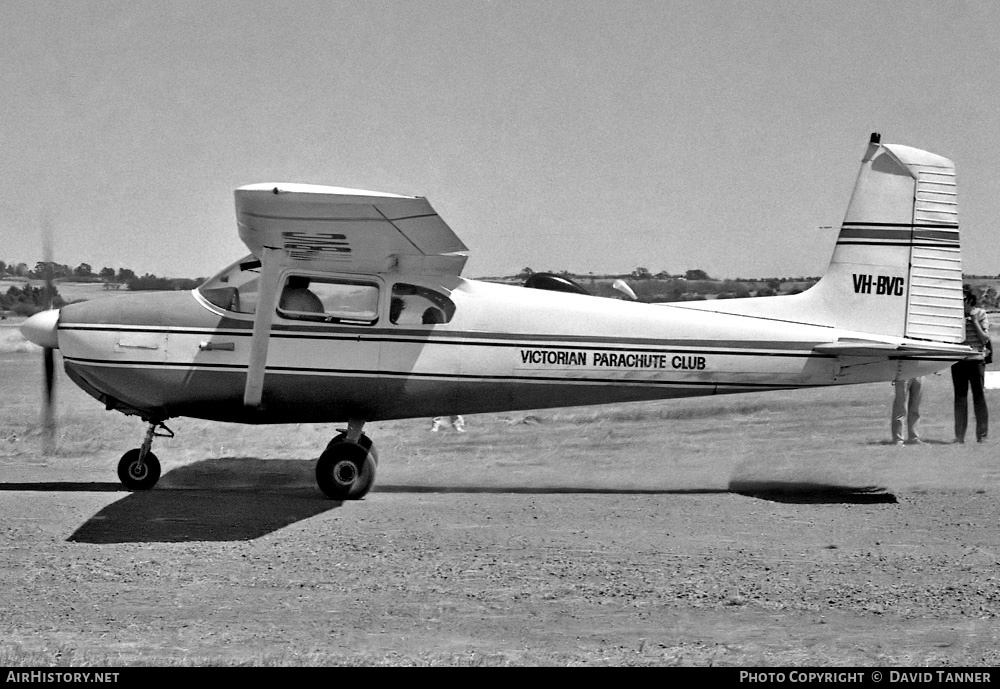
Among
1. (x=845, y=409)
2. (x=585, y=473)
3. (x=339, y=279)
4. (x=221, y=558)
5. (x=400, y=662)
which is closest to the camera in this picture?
(x=400, y=662)

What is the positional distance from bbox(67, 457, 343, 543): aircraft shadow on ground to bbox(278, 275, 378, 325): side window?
168 centimetres

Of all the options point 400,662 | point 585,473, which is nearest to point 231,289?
point 585,473

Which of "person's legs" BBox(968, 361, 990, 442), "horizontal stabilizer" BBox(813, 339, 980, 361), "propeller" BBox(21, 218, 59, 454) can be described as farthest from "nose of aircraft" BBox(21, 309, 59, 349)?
"person's legs" BBox(968, 361, 990, 442)

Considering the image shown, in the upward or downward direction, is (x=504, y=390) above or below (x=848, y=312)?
below

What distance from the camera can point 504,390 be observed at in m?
10.3

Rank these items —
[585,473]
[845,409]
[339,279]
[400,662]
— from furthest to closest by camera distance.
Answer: [845,409]
[585,473]
[339,279]
[400,662]

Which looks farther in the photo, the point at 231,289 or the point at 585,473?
the point at 585,473

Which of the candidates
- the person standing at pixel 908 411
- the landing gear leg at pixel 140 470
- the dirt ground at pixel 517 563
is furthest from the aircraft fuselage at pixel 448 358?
the person standing at pixel 908 411

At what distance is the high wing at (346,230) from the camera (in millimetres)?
8594

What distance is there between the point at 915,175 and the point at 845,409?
863 cm

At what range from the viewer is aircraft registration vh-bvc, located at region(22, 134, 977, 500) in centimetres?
1006

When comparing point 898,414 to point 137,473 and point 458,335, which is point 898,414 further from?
point 137,473

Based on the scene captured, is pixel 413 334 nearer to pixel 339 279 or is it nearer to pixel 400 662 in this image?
pixel 339 279

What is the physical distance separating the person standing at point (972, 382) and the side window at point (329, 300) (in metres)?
8.12
